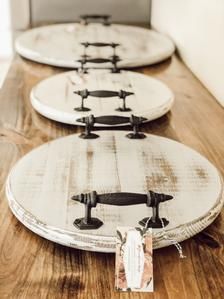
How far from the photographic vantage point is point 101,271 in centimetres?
82

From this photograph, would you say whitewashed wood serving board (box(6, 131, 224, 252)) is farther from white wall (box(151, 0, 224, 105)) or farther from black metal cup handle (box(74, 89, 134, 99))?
white wall (box(151, 0, 224, 105))

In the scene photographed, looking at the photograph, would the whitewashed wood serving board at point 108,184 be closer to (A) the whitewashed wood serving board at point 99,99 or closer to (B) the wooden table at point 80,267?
(B) the wooden table at point 80,267

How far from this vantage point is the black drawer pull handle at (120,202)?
82 cm

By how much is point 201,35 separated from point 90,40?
0.52 metres

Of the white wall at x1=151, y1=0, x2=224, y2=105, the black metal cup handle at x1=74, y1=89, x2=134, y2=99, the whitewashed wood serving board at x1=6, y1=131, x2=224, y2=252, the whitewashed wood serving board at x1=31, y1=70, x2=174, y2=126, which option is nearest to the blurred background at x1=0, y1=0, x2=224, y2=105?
the white wall at x1=151, y1=0, x2=224, y2=105

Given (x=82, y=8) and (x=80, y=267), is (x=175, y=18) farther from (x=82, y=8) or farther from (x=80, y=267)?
(x=80, y=267)

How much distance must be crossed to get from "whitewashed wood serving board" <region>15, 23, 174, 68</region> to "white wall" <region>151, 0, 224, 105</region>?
73 millimetres

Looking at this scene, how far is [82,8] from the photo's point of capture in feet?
8.87

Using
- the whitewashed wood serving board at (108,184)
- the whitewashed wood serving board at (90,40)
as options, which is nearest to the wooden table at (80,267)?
the whitewashed wood serving board at (108,184)

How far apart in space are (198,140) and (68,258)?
592 millimetres

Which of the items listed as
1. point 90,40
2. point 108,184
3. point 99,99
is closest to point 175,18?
point 90,40

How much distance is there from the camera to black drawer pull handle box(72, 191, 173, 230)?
82 centimetres

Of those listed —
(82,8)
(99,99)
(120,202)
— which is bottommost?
(82,8)

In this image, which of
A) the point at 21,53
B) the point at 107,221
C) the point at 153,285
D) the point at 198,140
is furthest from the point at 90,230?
the point at 21,53
